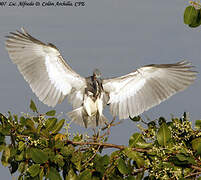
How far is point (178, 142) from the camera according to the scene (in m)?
3.78

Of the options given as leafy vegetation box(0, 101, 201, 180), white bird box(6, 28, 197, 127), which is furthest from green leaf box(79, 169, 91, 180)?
white bird box(6, 28, 197, 127)

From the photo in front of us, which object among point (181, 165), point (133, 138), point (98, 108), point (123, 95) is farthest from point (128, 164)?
point (123, 95)

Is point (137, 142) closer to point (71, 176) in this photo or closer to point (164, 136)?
point (164, 136)

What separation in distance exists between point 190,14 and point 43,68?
9.73 ft

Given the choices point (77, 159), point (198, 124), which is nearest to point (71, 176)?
point (77, 159)

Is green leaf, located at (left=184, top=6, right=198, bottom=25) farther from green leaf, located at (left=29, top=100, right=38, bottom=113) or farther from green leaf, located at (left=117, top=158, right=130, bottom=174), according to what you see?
green leaf, located at (left=29, top=100, right=38, bottom=113)

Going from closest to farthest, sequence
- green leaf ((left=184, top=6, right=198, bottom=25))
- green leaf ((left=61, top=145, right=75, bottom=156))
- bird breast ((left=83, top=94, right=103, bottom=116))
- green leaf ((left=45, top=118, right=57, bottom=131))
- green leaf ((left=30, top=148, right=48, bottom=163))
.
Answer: green leaf ((left=184, top=6, right=198, bottom=25)) → green leaf ((left=30, top=148, right=48, bottom=163)) → green leaf ((left=61, top=145, right=75, bottom=156)) → green leaf ((left=45, top=118, right=57, bottom=131)) → bird breast ((left=83, top=94, right=103, bottom=116))

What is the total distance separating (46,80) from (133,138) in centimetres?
238

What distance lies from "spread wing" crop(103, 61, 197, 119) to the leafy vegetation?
167 cm

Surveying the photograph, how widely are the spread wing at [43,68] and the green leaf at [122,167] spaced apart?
2.19 meters

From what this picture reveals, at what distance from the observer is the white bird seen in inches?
209

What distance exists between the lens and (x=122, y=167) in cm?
338

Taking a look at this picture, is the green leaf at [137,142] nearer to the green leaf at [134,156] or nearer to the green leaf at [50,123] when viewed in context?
the green leaf at [134,156]

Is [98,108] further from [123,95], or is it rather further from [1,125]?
[1,125]
